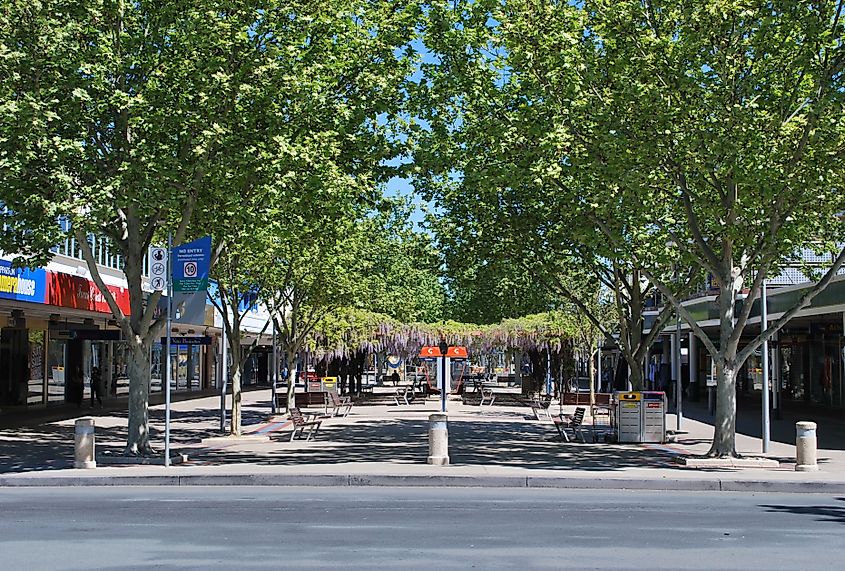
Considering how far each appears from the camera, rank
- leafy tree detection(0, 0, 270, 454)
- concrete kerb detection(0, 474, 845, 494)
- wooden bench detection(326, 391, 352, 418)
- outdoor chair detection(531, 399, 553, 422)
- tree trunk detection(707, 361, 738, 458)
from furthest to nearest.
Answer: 1. outdoor chair detection(531, 399, 553, 422)
2. wooden bench detection(326, 391, 352, 418)
3. tree trunk detection(707, 361, 738, 458)
4. leafy tree detection(0, 0, 270, 454)
5. concrete kerb detection(0, 474, 845, 494)

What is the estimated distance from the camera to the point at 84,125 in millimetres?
18906

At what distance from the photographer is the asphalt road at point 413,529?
9953mm

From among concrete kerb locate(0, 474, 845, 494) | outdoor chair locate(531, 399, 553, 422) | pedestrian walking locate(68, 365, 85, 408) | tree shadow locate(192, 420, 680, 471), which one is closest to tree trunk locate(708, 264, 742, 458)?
tree shadow locate(192, 420, 680, 471)

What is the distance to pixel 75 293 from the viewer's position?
29875mm

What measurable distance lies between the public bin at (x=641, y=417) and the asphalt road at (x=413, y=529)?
8.76m

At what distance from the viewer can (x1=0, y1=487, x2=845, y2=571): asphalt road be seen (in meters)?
9.95

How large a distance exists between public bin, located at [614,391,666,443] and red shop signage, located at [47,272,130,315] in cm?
1395

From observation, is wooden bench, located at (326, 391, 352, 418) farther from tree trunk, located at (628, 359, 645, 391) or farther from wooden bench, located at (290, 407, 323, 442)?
tree trunk, located at (628, 359, 645, 391)

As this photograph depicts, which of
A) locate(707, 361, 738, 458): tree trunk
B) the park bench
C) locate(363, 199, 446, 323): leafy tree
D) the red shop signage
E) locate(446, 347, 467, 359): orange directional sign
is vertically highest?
locate(363, 199, 446, 323): leafy tree

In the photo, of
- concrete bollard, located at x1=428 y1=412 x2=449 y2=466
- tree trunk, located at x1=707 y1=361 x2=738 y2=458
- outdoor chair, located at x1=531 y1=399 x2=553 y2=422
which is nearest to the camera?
concrete bollard, located at x1=428 y1=412 x2=449 y2=466

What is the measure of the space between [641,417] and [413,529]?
1441cm

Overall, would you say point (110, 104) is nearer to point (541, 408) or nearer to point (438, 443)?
point (438, 443)

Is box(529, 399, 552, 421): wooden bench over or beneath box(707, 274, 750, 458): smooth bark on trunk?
beneath

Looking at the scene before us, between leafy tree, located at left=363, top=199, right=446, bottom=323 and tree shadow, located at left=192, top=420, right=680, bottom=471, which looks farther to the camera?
leafy tree, located at left=363, top=199, right=446, bottom=323
